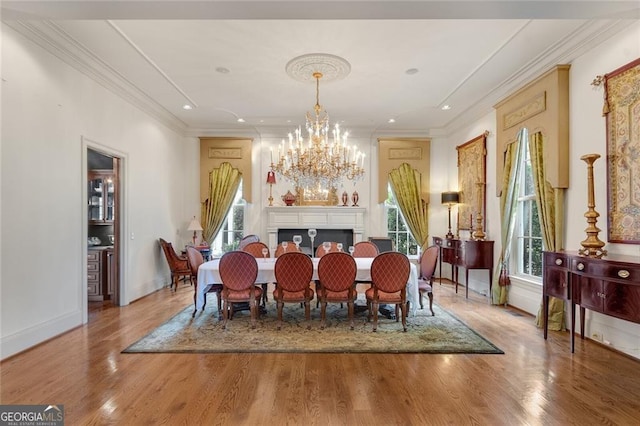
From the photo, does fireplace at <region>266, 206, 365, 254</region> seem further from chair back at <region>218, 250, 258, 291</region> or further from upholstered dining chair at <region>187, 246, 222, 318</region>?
chair back at <region>218, 250, 258, 291</region>

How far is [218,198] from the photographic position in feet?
24.2

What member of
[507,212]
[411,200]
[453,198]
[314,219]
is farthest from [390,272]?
[411,200]

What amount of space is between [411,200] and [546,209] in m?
3.47

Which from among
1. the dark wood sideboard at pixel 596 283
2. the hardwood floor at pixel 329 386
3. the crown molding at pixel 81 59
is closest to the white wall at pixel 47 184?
the crown molding at pixel 81 59

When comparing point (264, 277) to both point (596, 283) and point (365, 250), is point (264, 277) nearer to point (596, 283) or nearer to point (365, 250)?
point (365, 250)

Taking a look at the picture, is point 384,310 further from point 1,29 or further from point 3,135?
point 1,29

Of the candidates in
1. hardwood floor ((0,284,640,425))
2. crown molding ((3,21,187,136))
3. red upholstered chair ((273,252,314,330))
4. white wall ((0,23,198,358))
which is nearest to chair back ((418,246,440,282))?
hardwood floor ((0,284,640,425))

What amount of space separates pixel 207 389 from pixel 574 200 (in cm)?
437

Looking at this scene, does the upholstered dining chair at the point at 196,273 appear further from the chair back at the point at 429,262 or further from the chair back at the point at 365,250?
the chair back at the point at 429,262

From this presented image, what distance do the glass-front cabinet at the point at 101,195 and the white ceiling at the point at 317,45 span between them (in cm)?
149

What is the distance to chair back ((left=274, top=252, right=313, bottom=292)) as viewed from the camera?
384 centimetres

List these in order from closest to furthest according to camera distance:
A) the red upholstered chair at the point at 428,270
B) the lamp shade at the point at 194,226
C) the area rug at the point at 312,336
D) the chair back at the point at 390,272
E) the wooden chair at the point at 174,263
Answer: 1. the area rug at the point at 312,336
2. the chair back at the point at 390,272
3. the red upholstered chair at the point at 428,270
4. the wooden chair at the point at 174,263
5. the lamp shade at the point at 194,226

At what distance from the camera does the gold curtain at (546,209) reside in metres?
3.91

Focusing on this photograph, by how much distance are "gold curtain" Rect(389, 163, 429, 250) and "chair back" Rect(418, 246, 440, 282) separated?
108 inches
